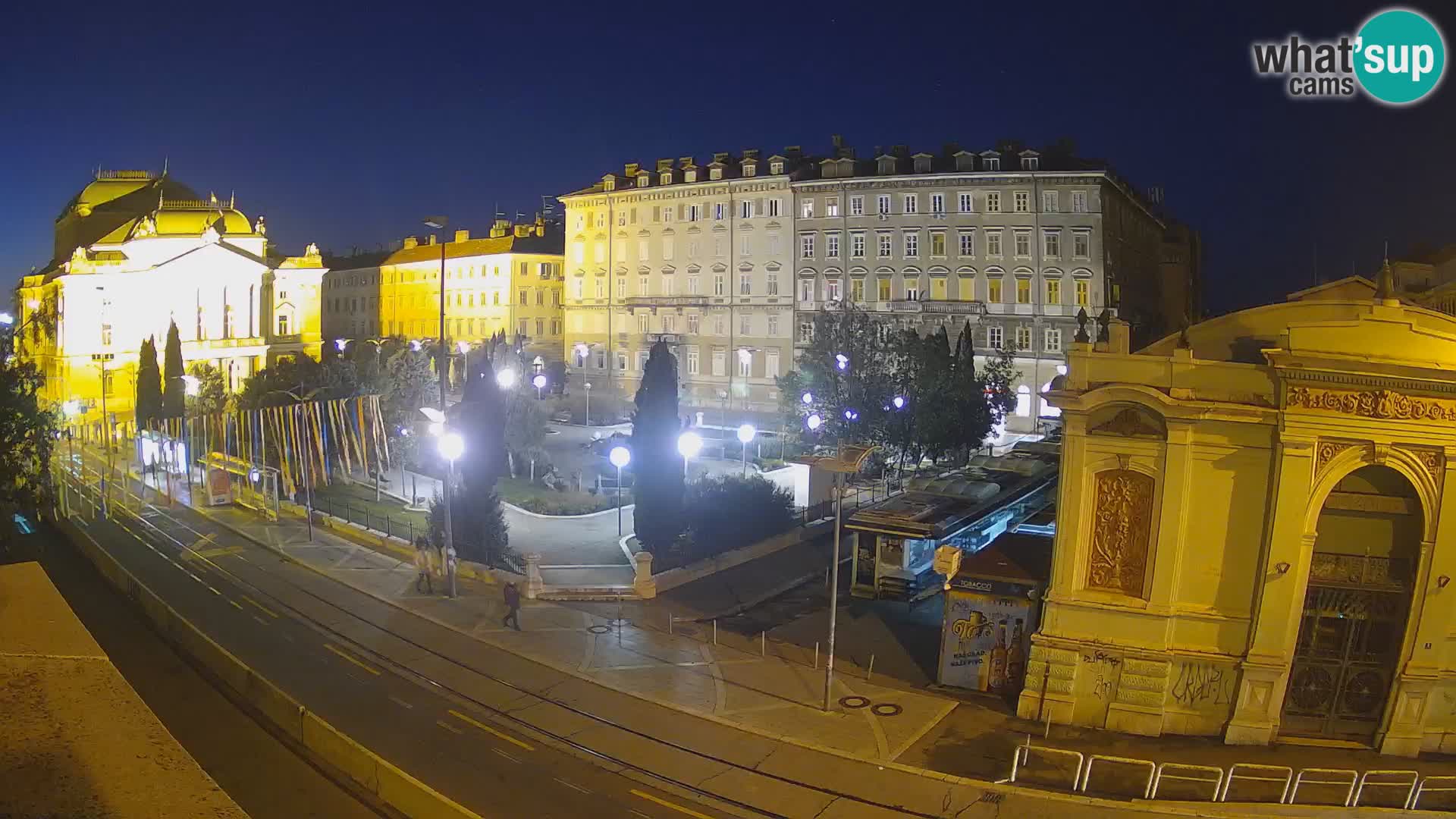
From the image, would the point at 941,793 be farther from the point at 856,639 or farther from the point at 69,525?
the point at 69,525

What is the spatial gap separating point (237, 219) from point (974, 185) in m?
54.5

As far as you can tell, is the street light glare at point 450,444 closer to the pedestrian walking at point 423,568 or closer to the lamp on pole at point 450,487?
the lamp on pole at point 450,487

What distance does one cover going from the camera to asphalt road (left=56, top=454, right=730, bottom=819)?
45.9ft

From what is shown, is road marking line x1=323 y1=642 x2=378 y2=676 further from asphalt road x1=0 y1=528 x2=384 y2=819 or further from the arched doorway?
the arched doorway

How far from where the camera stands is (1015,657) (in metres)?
18.0

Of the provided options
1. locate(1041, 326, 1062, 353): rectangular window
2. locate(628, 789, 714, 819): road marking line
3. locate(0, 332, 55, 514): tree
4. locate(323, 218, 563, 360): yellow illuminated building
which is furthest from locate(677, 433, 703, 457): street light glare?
locate(323, 218, 563, 360): yellow illuminated building

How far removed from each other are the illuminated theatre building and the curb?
4561 cm

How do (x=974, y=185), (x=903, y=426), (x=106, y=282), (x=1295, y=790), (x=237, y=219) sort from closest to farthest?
(x=1295, y=790), (x=903, y=426), (x=974, y=185), (x=106, y=282), (x=237, y=219)

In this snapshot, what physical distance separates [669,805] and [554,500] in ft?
79.4

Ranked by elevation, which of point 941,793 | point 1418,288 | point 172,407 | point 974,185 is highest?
point 974,185

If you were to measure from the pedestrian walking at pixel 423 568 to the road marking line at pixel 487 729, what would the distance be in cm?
783

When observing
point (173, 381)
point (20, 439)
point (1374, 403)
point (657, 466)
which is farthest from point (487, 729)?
point (173, 381)

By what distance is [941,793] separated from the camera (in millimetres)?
14289

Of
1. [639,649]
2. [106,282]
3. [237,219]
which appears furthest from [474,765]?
[237,219]
